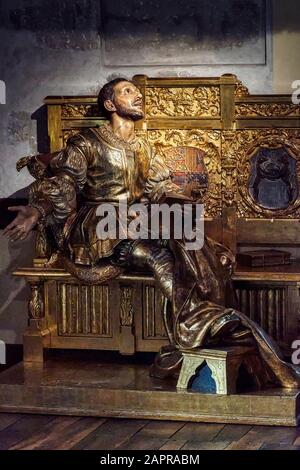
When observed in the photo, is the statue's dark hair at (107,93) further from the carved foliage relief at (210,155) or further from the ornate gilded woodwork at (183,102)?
the carved foliage relief at (210,155)

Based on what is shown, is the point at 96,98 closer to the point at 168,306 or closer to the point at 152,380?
the point at 168,306

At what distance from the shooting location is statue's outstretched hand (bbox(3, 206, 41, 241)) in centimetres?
549

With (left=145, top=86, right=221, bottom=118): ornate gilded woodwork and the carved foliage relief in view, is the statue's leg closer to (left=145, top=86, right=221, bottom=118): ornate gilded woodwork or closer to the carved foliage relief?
the carved foliage relief

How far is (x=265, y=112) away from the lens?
20.6 ft

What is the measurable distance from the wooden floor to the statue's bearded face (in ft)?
5.67

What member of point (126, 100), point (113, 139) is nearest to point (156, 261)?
point (113, 139)

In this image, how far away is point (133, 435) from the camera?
4875 millimetres

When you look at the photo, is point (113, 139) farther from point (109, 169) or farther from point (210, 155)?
point (210, 155)

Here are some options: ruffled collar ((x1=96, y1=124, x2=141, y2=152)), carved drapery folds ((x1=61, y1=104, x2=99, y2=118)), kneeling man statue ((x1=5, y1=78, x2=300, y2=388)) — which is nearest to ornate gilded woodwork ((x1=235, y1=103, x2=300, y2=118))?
kneeling man statue ((x1=5, y1=78, x2=300, y2=388))

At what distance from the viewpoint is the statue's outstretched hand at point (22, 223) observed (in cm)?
549

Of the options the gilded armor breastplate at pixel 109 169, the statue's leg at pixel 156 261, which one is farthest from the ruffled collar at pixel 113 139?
the statue's leg at pixel 156 261

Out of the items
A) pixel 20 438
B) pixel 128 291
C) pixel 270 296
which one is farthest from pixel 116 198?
pixel 20 438

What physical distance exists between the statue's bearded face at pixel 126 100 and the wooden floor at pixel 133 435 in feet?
5.67

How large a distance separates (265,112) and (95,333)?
1.61 metres
